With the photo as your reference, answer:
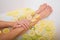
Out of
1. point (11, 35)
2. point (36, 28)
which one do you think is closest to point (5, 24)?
point (11, 35)

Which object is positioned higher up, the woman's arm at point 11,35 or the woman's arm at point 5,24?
the woman's arm at point 5,24

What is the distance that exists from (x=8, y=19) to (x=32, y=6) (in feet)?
0.84

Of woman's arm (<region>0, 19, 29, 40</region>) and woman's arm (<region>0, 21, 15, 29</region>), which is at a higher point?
woman's arm (<region>0, 21, 15, 29</region>)

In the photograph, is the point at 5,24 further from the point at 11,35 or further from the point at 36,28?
the point at 36,28

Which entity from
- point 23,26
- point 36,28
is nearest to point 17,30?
point 23,26

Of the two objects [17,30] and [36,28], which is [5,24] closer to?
[17,30]

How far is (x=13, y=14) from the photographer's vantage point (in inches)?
52.9

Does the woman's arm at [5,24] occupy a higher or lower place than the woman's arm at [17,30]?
higher

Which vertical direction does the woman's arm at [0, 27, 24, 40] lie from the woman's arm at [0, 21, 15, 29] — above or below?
below

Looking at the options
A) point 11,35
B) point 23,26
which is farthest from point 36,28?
point 11,35

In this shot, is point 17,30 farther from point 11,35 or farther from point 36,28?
point 36,28

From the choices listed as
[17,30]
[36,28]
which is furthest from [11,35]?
[36,28]

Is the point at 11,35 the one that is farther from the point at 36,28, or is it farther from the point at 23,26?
the point at 36,28

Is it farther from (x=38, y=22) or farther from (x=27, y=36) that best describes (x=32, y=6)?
(x=27, y=36)
